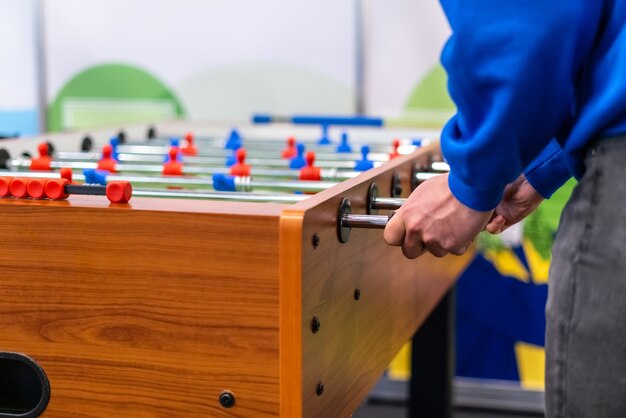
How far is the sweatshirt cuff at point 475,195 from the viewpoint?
41.4 inches

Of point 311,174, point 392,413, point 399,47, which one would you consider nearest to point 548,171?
point 311,174

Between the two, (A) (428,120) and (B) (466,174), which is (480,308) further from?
(B) (466,174)

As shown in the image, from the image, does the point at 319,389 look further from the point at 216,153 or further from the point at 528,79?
the point at 216,153

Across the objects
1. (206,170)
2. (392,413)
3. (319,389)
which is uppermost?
(206,170)

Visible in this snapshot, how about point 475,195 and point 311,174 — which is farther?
point 311,174

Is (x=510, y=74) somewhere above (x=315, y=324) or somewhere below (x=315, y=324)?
above

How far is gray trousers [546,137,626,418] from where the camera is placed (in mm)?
959

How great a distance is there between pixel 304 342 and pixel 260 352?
0.05 metres

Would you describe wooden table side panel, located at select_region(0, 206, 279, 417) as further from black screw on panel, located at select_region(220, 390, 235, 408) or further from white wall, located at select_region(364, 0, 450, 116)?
white wall, located at select_region(364, 0, 450, 116)

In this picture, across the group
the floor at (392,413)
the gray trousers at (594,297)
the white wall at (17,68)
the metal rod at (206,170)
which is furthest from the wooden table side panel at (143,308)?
the white wall at (17,68)

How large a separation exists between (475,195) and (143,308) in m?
0.42

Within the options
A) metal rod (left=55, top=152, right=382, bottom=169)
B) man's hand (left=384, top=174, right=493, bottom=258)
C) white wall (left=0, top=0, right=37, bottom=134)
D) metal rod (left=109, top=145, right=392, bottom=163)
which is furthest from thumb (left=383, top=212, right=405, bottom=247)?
white wall (left=0, top=0, right=37, bottom=134)

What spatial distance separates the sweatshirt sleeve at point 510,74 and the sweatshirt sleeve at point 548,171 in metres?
0.27

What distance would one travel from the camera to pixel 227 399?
113cm
